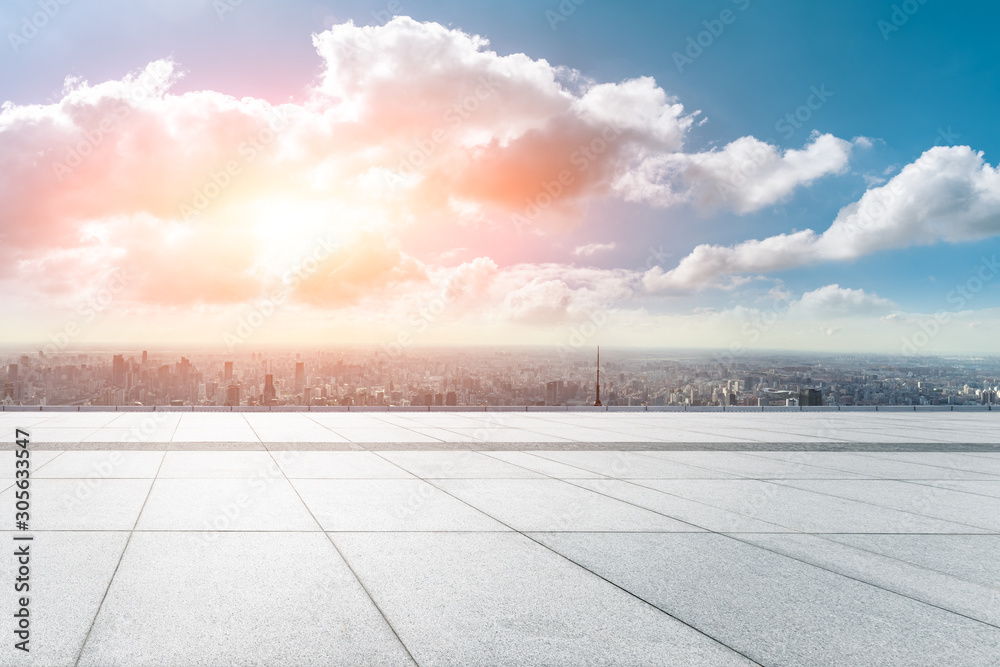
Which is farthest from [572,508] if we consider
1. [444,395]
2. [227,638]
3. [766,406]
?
[766,406]

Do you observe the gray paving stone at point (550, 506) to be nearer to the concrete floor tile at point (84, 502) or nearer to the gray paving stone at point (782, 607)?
the gray paving stone at point (782, 607)

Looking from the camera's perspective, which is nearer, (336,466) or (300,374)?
(336,466)

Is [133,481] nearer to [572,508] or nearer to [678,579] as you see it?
[572,508]

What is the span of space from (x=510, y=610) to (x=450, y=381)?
81.1ft

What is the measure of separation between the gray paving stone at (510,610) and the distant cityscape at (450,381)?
18053 millimetres

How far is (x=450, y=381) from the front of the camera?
1141 inches

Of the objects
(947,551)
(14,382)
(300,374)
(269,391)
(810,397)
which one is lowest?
(947,551)

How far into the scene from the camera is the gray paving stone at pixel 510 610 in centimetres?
371

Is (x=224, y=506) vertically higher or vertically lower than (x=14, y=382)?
lower

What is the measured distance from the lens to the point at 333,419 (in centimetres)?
1869

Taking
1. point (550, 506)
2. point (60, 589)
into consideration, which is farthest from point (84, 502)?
point (550, 506)

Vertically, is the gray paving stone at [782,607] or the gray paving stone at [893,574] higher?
the gray paving stone at [782,607]

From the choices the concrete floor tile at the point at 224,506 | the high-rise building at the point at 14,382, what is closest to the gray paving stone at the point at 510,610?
the concrete floor tile at the point at 224,506

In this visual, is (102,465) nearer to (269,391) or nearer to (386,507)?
(386,507)
